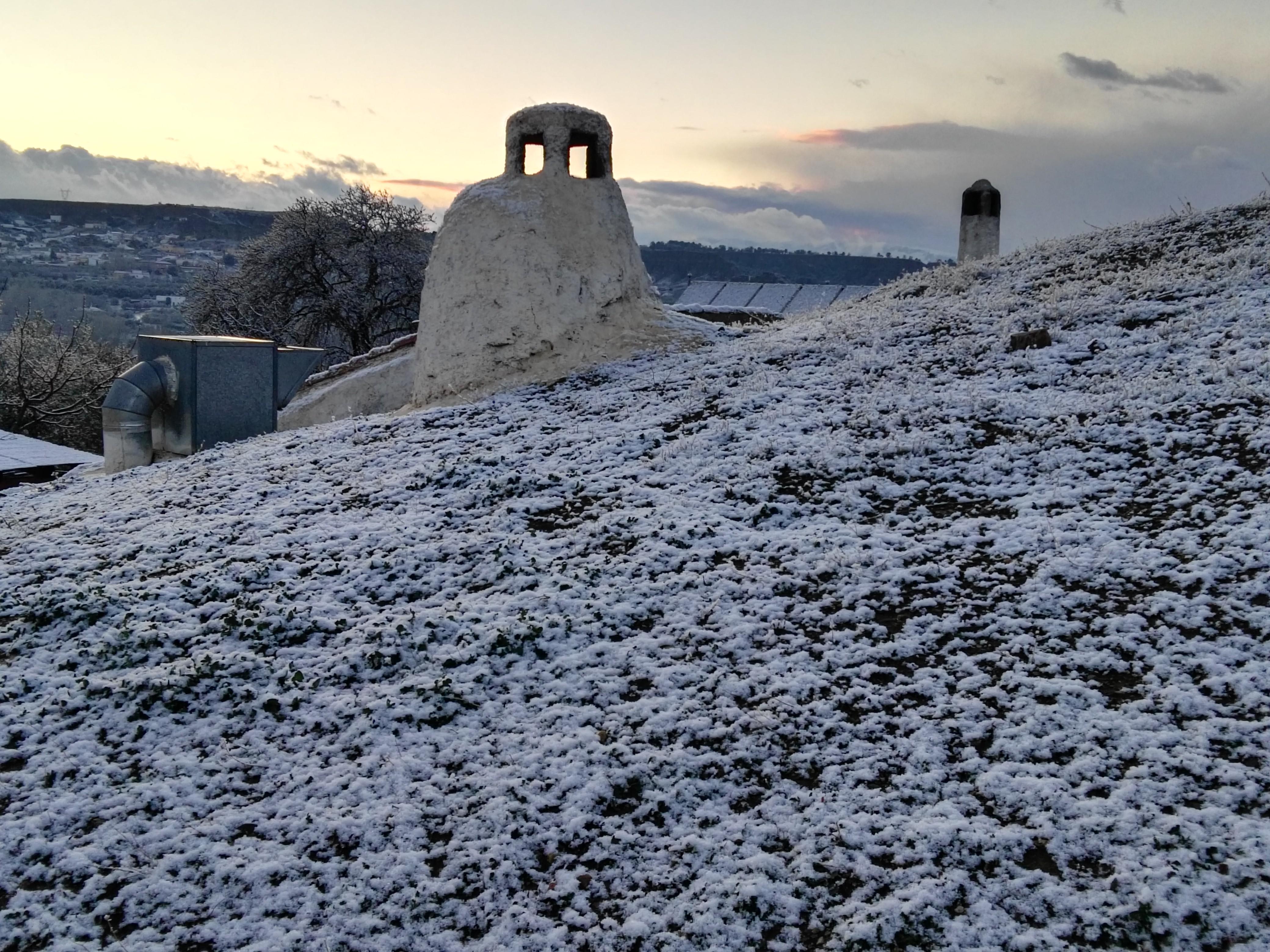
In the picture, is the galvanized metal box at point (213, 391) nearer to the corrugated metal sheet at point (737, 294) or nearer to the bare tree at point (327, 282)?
the corrugated metal sheet at point (737, 294)

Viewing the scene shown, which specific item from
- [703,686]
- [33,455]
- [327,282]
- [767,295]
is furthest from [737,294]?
[703,686]

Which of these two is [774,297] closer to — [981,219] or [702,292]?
[702,292]

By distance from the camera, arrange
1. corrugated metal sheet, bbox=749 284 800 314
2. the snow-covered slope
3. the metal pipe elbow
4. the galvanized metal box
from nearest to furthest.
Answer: the snow-covered slope → the metal pipe elbow → the galvanized metal box → corrugated metal sheet, bbox=749 284 800 314

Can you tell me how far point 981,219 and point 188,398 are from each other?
1511cm

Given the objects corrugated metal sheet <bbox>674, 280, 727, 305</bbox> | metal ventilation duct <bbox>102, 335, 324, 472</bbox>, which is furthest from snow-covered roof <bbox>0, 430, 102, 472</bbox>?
corrugated metal sheet <bbox>674, 280, 727, 305</bbox>

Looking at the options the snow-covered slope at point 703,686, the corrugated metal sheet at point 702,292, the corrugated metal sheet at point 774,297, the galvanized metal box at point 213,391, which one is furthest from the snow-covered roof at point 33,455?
the corrugated metal sheet at point 774,297

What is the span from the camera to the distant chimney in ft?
60.8

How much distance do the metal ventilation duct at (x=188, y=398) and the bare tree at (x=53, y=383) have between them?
17904 millimetres

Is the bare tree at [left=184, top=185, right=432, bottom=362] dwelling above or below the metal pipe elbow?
above

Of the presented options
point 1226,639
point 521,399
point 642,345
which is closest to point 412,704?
point 1226,639

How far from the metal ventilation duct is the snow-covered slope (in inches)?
176

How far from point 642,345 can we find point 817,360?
3012 mm

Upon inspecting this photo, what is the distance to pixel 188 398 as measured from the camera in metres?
14.1

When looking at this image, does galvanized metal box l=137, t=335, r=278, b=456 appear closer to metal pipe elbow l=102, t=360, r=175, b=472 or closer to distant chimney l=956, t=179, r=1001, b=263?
metal pipe elbow l=102, t=360, r=175, b=472
